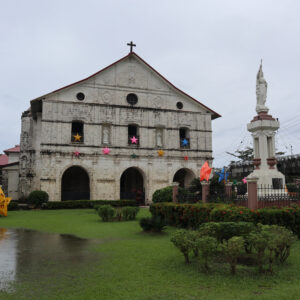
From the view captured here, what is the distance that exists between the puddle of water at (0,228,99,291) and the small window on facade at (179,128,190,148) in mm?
18993

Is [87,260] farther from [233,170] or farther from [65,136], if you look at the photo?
[233,170]

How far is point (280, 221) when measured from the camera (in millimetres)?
9203

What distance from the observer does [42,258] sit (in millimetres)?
7512

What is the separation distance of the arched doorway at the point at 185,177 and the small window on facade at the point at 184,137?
2393mm

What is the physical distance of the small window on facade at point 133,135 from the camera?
27266 mm

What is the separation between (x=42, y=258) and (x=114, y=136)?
768 inches

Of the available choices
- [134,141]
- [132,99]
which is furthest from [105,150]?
[132,99]

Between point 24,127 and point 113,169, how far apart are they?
970 cm

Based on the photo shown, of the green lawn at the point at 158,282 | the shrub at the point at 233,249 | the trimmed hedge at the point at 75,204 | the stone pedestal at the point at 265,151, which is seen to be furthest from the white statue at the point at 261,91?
the trimmed hedge at the point at 75,204

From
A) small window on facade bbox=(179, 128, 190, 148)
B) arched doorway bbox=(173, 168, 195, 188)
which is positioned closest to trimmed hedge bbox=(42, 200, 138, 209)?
arched doorway bbox=(173, 168, 195, 188)

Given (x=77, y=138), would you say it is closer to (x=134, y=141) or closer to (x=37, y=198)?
(x=134, y=141)

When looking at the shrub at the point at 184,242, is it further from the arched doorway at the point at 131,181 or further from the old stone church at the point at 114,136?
the arched doorway at the point at 131,181

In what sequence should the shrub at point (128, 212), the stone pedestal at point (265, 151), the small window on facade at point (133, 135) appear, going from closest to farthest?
the stone pedestal at point (265, 151)
the shrub at point (128, 212)
the small window on facade at point (133, 135)

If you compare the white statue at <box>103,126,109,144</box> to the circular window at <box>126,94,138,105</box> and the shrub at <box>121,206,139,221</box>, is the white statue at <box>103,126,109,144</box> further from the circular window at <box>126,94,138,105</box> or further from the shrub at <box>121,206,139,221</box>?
the shrub at <box>121,206,139,221</box>
